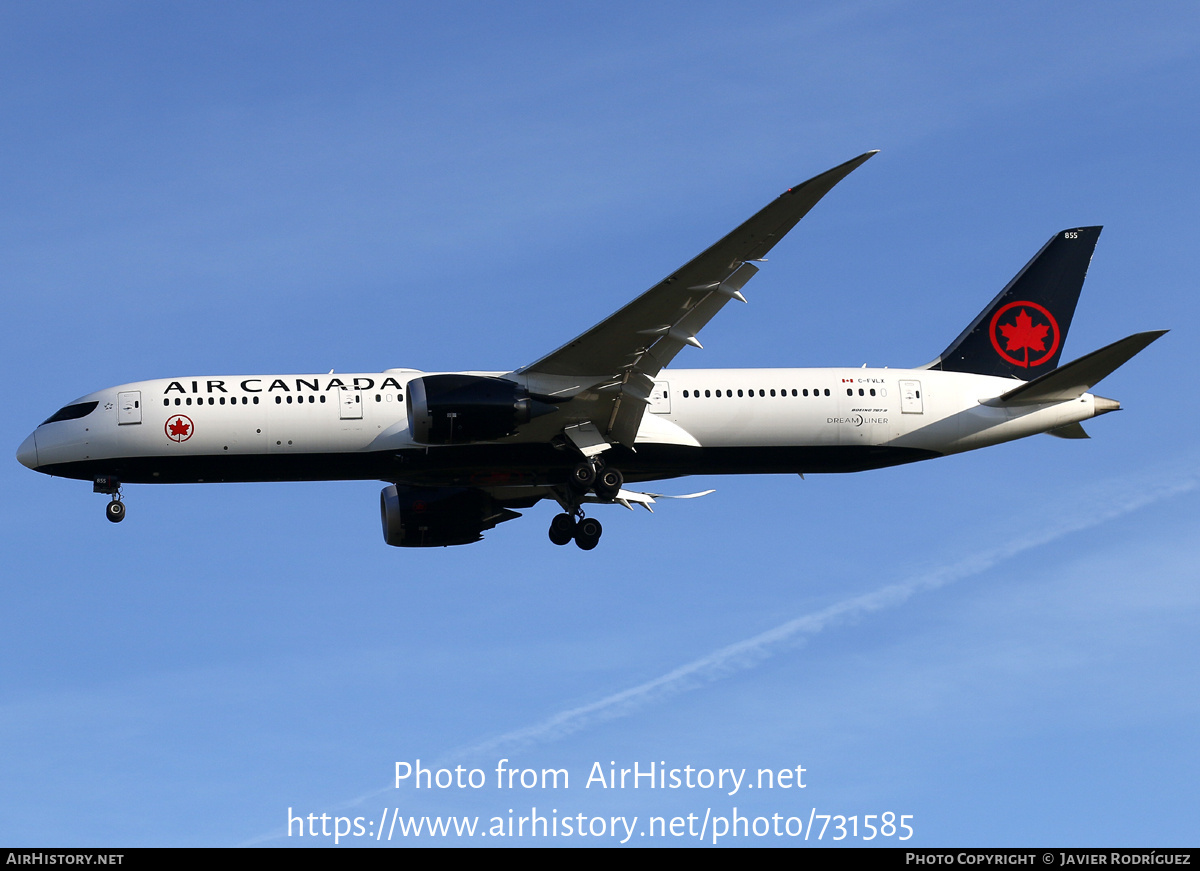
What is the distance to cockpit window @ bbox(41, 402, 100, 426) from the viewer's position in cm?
3941

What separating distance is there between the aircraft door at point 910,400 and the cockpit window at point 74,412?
71.9 ft

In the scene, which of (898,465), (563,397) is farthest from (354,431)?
(898,465)

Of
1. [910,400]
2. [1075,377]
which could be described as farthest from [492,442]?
[1075,377]

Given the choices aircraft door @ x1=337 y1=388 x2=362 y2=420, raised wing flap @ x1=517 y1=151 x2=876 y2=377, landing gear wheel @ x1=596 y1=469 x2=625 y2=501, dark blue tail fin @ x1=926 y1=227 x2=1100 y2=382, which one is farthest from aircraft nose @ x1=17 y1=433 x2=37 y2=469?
dark blue tail fin @ x1=926 y1=227 x2=1100 y2=382

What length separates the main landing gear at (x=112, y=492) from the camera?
3919cm

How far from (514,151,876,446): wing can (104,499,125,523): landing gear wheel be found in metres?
11.4

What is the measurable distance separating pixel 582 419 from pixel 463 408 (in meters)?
3.52

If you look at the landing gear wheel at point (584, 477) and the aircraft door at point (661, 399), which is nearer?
the landing gear wheel at point (584, 477)

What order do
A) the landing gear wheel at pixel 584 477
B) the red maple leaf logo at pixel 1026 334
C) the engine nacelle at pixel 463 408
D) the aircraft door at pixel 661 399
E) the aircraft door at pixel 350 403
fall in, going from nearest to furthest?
the engine nacelle at pixel 463 408
the aircraft door at pixel 350 403
the landing gear wheel at pixel 584 477
the aircraft door at pixel 661 399
the red maple leaf logo at pixel 1026 334

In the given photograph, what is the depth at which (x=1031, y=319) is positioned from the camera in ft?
148

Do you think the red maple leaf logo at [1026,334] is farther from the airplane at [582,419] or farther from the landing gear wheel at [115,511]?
the landing gear wheel at [115,511]

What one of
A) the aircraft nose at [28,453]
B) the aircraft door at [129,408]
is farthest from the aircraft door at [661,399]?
the aircraft nose at [28,453]

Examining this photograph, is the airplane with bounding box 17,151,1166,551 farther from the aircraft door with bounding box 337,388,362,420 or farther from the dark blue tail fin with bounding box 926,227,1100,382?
the dark blue tail fin with bounding box 926,227,1100,382

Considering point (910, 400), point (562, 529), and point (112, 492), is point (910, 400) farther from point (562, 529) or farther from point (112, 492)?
point (112, 492)
